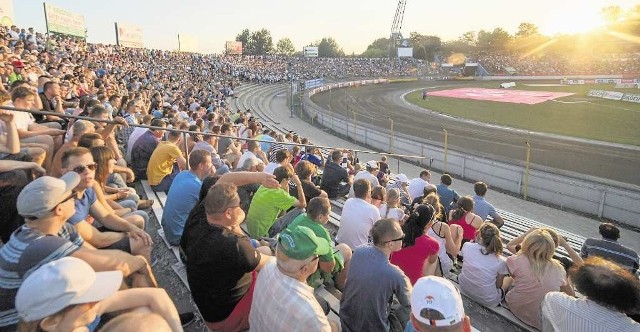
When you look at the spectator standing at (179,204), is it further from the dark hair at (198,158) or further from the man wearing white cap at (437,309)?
the man wearing white cap at (437,309)

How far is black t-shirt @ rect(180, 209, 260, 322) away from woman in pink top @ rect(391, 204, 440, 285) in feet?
6.91

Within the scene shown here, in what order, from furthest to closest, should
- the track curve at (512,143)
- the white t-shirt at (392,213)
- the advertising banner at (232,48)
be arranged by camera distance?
1. the advertising banner at (232,48)
2. the track curve at (512,143)
3. the white t-shirt at (392,213)

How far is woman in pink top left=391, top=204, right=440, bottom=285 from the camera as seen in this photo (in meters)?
4.85

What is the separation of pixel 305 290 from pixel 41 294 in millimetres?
1536

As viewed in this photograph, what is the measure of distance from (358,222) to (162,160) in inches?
138

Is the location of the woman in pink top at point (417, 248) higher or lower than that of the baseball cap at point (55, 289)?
lower

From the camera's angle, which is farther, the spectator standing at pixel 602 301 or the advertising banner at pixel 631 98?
the advertising banner at pixel 631 98

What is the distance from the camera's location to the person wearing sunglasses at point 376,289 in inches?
138

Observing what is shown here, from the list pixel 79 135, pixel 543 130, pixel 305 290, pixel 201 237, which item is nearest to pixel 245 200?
pixel 79 135

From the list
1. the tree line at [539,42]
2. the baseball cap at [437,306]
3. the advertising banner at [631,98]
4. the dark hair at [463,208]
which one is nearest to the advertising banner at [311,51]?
the tree line at [539,42]

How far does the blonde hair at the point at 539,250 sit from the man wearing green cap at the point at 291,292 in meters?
3.19

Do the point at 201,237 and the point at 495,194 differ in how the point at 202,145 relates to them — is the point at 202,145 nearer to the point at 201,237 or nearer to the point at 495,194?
the point at 201,237

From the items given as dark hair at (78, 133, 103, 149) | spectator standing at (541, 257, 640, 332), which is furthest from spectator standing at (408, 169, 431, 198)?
dark hair at (78, 133, 103, 149)

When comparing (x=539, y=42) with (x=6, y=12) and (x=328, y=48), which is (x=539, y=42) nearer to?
(x=328, y=48)
